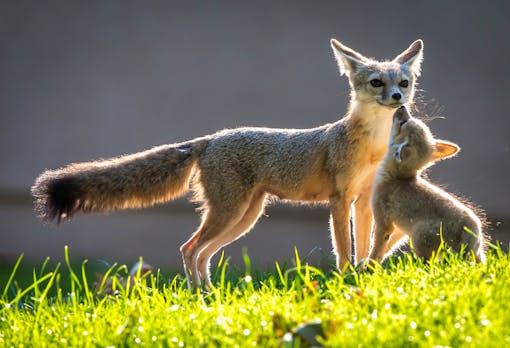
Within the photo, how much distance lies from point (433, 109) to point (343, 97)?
1147 millimetres

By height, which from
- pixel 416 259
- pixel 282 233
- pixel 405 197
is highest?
pixel 405 197

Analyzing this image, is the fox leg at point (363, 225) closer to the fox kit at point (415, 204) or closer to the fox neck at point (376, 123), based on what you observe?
the fox neck at point (376, 123)

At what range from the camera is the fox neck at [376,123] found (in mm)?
5898

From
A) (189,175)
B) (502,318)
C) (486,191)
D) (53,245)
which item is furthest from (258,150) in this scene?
(53,245)

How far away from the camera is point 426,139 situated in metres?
5.06

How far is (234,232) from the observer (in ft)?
20.9

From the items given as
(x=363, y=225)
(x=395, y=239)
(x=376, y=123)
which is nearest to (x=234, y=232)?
(x=363, y=225)

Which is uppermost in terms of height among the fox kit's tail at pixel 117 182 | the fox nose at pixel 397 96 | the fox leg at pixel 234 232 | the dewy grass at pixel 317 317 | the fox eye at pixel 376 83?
the fox eye at pixel 376 83

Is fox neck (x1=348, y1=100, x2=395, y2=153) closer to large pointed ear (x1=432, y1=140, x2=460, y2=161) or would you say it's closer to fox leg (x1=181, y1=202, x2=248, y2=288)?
large pointed ear (x1=432, y1=140, x2=460, y2=161)

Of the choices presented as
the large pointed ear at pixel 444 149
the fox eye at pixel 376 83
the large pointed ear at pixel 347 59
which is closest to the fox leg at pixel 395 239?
the large pointed ear at pixel 444 149

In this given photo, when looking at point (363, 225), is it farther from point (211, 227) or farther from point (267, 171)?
point (211, 227)

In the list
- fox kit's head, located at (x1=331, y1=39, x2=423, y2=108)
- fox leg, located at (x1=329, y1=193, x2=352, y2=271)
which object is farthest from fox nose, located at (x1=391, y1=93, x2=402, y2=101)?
fox leg, located at (x1=329, y1=193, x2=352, y2=271)

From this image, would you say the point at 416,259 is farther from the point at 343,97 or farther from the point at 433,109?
the point at 343,97

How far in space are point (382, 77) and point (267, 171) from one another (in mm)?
1115
